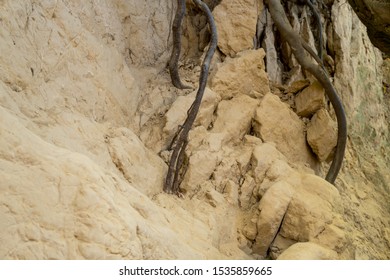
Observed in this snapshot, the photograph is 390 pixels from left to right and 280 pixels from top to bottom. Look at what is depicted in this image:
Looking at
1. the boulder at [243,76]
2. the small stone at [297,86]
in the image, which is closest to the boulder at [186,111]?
the boulder at [243,76]

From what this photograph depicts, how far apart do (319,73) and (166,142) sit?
2.07 metres

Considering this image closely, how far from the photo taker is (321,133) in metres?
4.82

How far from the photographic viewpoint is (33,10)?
10.6ft

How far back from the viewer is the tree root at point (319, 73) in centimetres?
483

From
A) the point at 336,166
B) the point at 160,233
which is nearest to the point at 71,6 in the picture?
the point at 160,233

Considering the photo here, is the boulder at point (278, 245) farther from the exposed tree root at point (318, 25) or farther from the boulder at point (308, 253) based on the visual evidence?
the exposed tree root at point (318, 25)

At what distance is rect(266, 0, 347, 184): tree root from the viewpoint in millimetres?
4832

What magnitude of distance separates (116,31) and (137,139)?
125 cm

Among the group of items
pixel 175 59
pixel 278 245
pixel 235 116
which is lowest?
pixel 278 245

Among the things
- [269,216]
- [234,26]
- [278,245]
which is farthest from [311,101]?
[278,245]

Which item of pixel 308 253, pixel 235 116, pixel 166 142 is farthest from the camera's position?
pixel 235 116

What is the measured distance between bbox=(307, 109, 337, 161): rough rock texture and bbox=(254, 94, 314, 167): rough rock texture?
91mm

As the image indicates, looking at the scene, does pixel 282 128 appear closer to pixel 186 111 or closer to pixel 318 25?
pixel 186 111

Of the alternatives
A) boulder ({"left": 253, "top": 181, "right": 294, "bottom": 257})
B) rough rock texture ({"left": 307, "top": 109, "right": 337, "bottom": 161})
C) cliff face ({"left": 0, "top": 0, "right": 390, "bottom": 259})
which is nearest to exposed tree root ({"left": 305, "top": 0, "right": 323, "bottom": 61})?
cliff face ({"left": 0, "top": 0, "right": 390, "bottom": 259})
